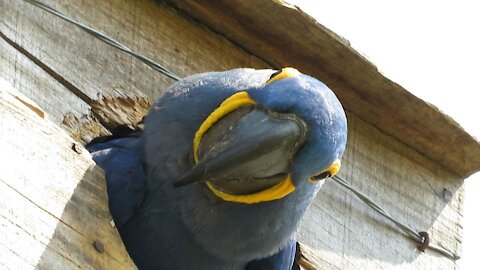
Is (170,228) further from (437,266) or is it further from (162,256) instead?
(437,266)

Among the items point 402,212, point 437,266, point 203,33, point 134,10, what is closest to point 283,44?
point 203,33

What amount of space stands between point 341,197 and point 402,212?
25 centimetres

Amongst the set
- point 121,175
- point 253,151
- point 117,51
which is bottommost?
point 121,175

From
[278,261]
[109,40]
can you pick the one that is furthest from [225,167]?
[109,40]

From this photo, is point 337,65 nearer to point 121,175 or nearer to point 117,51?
point 117,51

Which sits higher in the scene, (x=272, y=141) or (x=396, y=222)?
(x=272, y=141)

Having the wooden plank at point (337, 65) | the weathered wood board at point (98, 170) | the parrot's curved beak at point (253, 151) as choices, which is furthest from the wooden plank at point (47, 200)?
the wooden plank at point (337, 65)

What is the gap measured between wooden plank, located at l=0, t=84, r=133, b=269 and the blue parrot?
22 centimetres

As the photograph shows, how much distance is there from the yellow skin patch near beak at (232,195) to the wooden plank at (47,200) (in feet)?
0.90

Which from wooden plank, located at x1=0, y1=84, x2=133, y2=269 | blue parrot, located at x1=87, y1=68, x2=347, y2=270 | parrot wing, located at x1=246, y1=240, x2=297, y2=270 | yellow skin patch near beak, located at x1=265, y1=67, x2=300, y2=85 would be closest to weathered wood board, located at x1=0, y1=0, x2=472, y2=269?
wooden plank, located at x1=0, y1=84, x2=133, y2=269

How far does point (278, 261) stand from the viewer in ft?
9.09

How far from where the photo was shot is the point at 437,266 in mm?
3385

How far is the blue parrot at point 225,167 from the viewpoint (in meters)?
2.31

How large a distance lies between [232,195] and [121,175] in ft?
1.09
